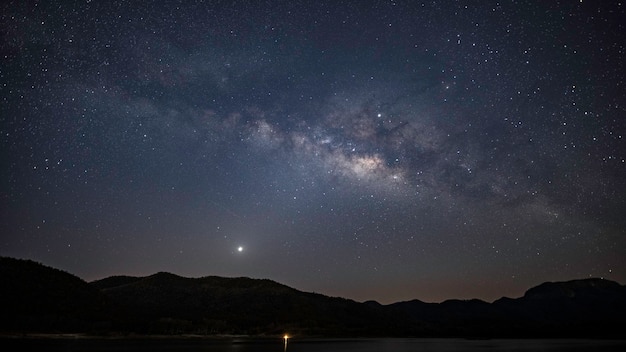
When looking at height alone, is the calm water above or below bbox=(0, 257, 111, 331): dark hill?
below

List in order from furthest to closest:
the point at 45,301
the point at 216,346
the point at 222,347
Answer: the point at 45,301 → the point at 216,346 → the point at 222,347

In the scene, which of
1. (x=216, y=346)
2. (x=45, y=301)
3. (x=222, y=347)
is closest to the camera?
(x=222, y=347)

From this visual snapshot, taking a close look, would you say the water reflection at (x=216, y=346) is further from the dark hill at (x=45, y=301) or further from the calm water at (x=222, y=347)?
the dark hill at (x=45, y=301)

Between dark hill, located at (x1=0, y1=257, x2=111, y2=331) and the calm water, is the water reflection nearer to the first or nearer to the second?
the calm water

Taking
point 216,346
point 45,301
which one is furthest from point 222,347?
point 45,301

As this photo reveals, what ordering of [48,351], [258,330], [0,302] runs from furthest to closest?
[258,330] < [0,302] < [48,351]

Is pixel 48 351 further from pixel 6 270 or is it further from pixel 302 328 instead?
pixel 302 328

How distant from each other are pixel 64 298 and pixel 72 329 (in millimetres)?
18213

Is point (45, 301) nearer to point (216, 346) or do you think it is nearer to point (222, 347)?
point (216, 346)

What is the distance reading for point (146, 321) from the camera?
149875 mm

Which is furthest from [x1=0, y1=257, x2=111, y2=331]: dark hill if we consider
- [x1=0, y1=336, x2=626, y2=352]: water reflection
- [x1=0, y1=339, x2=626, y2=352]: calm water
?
[x1=0, y1=339, x2=626, y2=352]: calm water

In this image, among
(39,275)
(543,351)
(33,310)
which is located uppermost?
(39,275)

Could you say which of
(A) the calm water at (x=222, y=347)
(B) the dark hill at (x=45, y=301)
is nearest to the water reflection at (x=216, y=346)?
(A) the calm water at (x=222, y=347)

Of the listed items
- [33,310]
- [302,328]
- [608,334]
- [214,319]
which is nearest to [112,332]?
[33,310]
